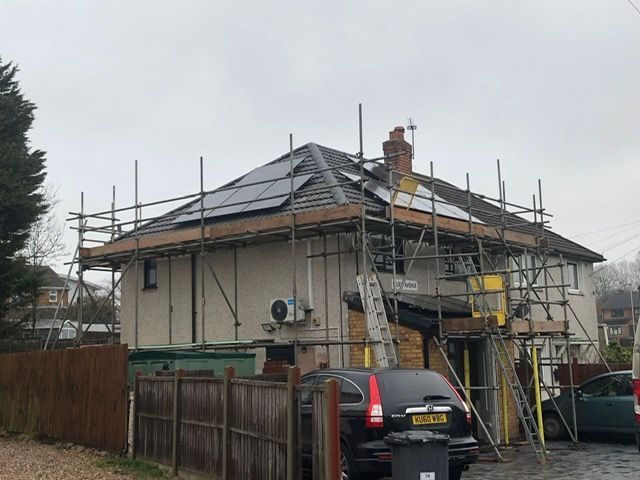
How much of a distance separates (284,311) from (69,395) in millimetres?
4510

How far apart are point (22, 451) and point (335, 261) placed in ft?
22.6

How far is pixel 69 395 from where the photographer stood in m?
15.3

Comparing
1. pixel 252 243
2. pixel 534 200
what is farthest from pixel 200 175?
pixel 534 200

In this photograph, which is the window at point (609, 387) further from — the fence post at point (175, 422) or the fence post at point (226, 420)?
the fence post at point (226, 420)

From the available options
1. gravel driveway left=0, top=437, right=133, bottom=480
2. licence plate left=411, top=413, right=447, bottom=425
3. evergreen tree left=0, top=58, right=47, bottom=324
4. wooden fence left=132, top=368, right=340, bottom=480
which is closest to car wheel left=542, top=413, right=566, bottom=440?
licence plate left=411, top=413, right=447, bottom=425

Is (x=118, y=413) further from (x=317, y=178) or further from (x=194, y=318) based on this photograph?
(x=317, y=178)

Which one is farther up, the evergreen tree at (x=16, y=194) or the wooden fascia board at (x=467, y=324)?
the evergreen tree at (x=16, y=194)

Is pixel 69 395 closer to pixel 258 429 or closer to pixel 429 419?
pixel 258 429

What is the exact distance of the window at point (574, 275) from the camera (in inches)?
1153

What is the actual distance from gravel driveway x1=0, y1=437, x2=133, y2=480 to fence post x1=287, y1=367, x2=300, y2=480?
3873 mm

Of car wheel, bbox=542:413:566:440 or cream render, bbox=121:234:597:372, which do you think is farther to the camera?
car wheel, bbox=542:413:566:440

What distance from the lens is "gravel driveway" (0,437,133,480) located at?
1159 cm

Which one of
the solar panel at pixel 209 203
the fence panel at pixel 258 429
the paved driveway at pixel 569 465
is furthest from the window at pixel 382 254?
the fence panel at pixel 258 429

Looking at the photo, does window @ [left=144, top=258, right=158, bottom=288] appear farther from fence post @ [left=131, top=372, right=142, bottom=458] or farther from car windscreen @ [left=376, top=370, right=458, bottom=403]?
car windscreen @ [left=376, top=370, right=458, bottom=403]
